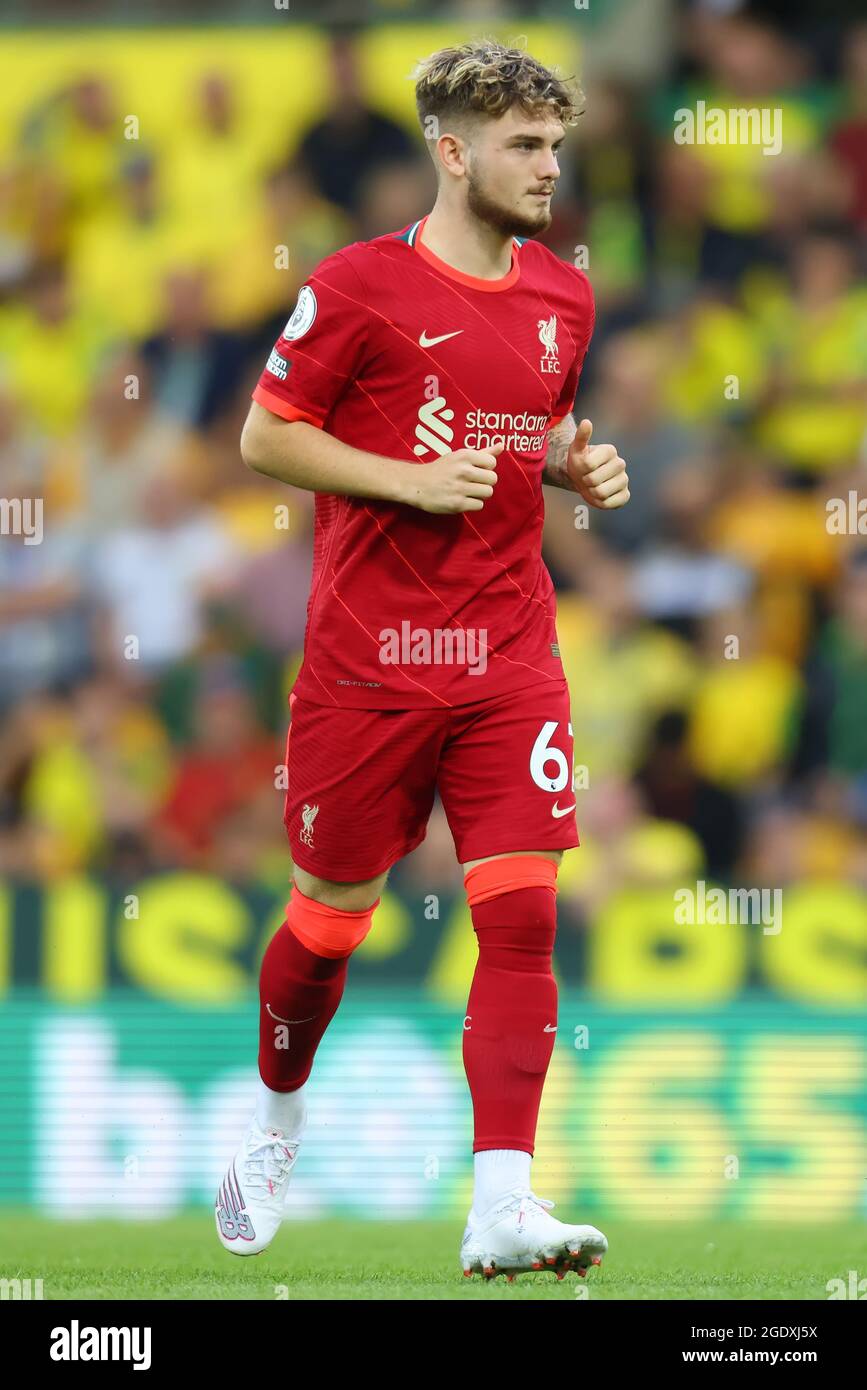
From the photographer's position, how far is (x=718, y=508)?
854 cm

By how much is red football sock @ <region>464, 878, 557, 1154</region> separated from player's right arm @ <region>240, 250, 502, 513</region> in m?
0.81

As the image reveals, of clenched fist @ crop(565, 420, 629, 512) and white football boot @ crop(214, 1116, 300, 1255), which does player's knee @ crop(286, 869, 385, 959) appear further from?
clenched fist @ crop(565, 420, 629, 512)

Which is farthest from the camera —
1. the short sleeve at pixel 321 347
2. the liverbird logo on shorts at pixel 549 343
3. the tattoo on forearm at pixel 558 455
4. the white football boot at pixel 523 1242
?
the tattoo on forearm at pixel 558 455

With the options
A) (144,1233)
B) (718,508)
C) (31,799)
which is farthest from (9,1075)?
(718,508)

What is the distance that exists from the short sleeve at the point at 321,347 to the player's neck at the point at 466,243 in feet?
0.70

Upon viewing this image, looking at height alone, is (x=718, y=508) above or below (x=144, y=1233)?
above

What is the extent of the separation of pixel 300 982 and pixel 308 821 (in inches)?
17.1

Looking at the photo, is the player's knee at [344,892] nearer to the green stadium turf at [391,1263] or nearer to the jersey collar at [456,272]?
the green stadium turf at [391,1263]

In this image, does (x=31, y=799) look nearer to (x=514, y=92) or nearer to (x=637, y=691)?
(x=637, y=691)

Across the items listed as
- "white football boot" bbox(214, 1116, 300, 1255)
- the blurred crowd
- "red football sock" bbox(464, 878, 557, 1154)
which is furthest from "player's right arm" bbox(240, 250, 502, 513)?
the blurred crowd

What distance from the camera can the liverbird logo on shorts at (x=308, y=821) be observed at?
445 centimetres

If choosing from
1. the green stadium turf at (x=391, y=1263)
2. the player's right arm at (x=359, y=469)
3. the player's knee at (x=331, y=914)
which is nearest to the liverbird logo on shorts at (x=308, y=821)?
the player's knee at (x=331, y=914)

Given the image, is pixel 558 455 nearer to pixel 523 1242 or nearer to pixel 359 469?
pixel 359 469

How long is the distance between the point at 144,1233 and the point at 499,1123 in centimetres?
182
